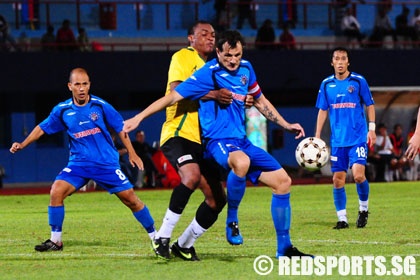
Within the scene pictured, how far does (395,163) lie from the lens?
30812mm

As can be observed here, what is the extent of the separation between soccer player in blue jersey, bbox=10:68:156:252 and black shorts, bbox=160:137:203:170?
1.28 metres

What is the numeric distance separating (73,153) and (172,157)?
209 cm

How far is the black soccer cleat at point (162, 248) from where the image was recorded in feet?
Answer: 35.7

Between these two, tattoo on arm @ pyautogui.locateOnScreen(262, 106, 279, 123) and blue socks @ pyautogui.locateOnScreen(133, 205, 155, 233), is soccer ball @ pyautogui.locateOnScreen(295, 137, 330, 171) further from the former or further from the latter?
tattoo on arm @ pyautogui.locateOnScreen(262, 106, 279, 123)

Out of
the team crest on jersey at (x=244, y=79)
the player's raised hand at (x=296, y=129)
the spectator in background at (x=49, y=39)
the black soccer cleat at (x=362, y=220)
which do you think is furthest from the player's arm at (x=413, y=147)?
the spectator in background at (x=49, y=39)

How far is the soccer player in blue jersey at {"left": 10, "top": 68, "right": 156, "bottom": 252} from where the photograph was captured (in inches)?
493

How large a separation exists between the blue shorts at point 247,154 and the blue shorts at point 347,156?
515 cm

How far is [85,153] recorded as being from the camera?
12734 mm

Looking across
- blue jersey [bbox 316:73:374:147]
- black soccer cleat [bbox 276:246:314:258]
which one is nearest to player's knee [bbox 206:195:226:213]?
black soccer cleat [bbox 276:246:314:258]

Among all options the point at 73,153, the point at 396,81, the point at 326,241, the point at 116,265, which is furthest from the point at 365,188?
the point at 396,81

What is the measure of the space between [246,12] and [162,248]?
24.6m

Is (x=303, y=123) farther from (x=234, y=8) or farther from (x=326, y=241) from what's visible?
(x=326, y=241)

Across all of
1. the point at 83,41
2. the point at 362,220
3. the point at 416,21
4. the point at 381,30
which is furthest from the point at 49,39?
the point at 362,220

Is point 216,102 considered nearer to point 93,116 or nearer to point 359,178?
point 93,116
